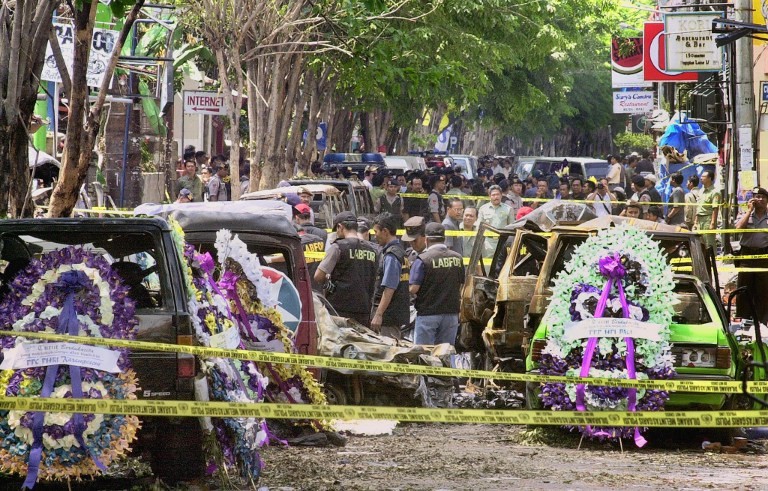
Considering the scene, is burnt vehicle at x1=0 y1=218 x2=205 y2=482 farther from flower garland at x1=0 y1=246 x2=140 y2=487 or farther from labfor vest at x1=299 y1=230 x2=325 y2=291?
labfor vest at x1=299 y1=230 x2=325 y2=291

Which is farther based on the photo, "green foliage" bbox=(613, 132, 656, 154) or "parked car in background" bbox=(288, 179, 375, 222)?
"green foliage" bbox=(613, 132, 656, 154)

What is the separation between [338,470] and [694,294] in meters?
3.61

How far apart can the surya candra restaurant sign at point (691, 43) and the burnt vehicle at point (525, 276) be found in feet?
33.9

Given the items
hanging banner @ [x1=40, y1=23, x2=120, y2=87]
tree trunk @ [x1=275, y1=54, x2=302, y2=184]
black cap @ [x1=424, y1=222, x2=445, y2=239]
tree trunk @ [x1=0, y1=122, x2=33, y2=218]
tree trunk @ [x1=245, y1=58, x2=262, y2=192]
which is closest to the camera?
tree trunk @ [x1=0, y1=122, x2=33, y2=218]

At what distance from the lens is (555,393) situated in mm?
9734

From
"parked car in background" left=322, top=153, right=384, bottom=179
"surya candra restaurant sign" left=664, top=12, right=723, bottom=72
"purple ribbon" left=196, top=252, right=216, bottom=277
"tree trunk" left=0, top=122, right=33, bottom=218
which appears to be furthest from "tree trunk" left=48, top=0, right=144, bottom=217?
"parked car in background" left=322, top=153, right=384, bottom=179

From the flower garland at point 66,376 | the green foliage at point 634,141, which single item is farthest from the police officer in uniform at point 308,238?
the green foliage at point 634,141

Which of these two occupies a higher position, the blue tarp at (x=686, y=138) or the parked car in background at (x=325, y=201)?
the blue tarp at (x=686, y=138)

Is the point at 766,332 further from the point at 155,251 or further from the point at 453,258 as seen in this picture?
the point at 155,251

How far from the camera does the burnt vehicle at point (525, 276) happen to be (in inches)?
429

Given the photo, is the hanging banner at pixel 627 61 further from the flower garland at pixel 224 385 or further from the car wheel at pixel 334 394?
the flower garland at pixel 224 385

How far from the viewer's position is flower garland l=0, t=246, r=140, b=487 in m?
6.93

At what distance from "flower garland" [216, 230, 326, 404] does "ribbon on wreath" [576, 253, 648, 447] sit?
1902 mm

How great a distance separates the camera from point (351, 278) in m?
12.8
